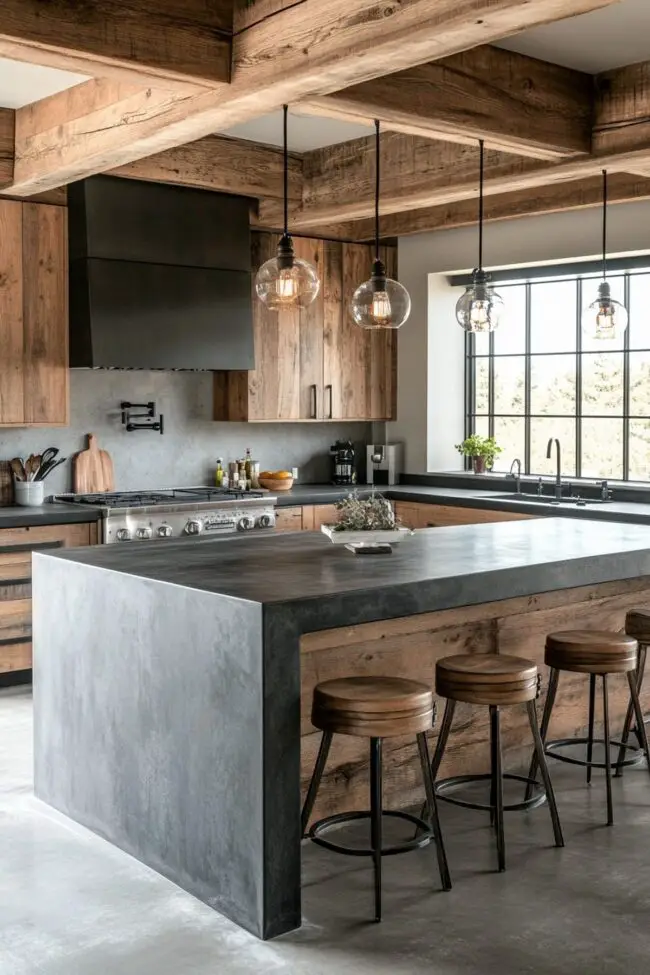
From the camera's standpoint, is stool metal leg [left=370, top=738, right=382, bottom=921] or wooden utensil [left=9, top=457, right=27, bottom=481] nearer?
stool metal leg [left=370, top=738, right=382, bottom=921]

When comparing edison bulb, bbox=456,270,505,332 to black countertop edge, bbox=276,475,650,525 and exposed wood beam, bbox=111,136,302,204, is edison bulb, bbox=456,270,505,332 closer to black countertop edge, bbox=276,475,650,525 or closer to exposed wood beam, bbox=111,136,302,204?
black countertop edge, bbox=276,475,650,525

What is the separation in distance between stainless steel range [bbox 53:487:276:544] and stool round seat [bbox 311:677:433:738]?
2985 millimetres

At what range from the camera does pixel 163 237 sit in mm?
6289

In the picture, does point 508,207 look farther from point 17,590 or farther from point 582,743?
point 17,590

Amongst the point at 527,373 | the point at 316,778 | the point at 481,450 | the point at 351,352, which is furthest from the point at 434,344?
the point at 316,778

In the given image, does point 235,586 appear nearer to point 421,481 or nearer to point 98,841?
point 98,841

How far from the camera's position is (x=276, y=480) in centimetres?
736

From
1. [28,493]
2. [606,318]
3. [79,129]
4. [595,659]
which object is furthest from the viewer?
[28,493]

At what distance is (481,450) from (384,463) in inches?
30.7

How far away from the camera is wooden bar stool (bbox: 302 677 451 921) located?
3.26 m

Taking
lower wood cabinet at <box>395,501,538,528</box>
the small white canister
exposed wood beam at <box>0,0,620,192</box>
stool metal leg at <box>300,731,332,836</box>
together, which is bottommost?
stool metal leg at <box>300,731,332,836</box>

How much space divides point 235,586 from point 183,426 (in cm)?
404

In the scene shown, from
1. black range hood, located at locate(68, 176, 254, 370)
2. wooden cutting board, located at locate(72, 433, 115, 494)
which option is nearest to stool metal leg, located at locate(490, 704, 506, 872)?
black range hood, located at locate(68, 176, 254, 370)

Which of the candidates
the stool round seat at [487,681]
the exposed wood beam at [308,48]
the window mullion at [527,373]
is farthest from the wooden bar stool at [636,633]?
the window mullion at [527,373]
